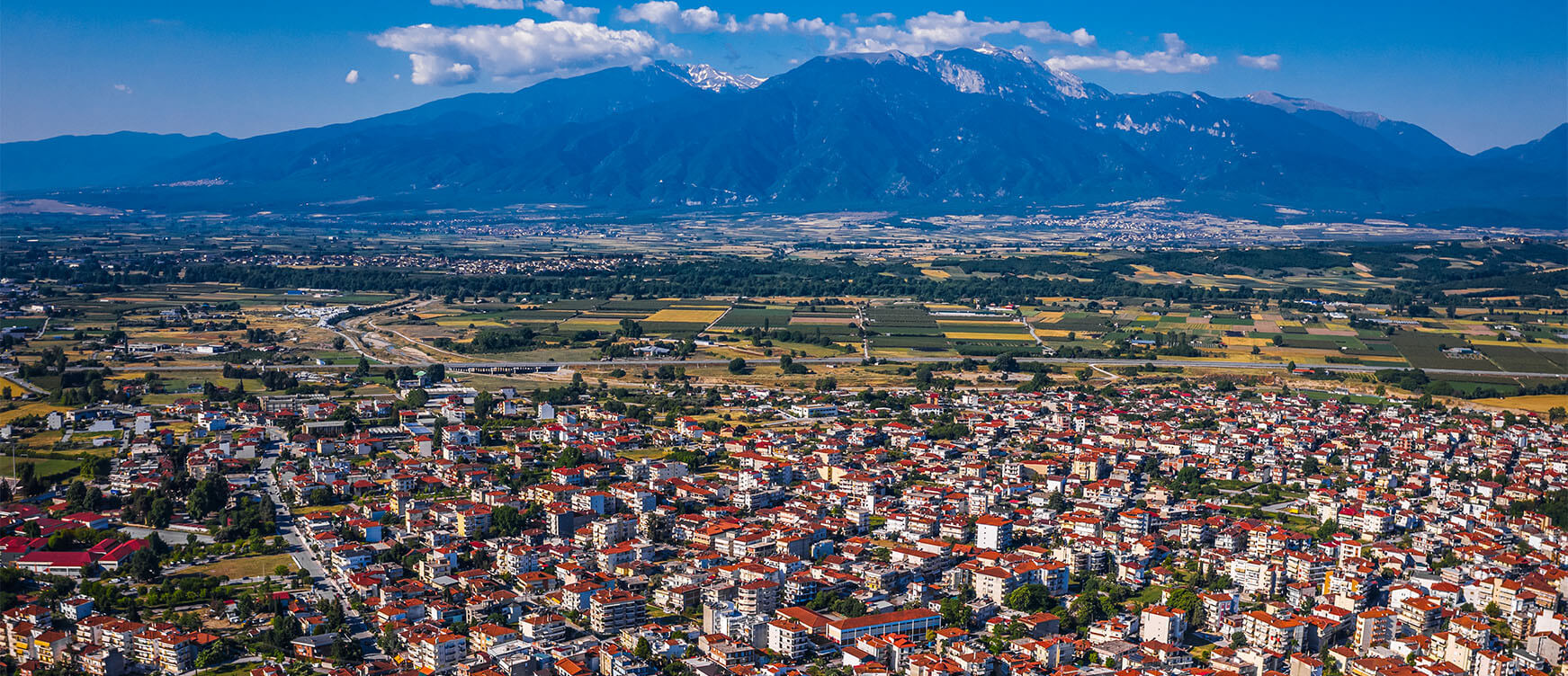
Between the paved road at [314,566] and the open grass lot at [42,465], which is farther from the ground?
the open grass lot at [42,465]

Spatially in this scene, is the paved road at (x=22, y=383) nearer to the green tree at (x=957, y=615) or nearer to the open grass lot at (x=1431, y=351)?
the green tree at (x=957, y=615)

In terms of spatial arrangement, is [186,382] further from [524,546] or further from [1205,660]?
[1205,660]

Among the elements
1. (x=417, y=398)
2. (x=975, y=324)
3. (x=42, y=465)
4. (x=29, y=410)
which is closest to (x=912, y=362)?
(x=975, y=324)

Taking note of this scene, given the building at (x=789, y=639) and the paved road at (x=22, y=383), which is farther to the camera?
the paved road at (x=22, y=383)

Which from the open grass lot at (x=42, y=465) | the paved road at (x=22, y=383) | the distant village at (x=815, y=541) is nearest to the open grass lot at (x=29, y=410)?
the distant village at (x=815, y=541)

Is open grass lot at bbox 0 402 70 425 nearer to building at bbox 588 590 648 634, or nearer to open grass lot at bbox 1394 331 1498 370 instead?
building at bbox 588 590 648 634
